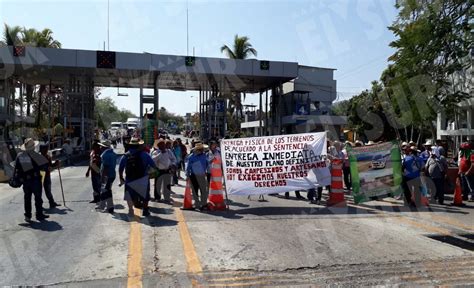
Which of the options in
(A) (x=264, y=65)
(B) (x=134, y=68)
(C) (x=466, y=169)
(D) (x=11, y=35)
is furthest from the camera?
(D) (x=11, y=35)

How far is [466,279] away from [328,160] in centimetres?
621

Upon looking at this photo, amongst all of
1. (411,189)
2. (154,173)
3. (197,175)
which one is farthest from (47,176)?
(411,189)

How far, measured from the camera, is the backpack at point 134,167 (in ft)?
→ 33.5

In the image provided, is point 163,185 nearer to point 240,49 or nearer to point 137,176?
point 137,176

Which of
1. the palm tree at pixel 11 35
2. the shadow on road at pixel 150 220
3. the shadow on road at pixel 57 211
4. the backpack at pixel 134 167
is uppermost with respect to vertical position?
the palm tree at pixel 11 35

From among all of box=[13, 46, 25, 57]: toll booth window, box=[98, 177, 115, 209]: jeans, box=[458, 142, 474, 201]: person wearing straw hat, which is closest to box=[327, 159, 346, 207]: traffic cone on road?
box=[458, 142, 474, 201]: person wearing straw hat

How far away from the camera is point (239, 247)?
7.41 m

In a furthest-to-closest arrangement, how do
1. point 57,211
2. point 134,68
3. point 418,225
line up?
point 134,68
point 57,211
point 418,225

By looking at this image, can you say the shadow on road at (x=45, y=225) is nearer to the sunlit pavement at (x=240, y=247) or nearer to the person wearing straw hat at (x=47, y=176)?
the sunlit pavement at (x=240, y=247)

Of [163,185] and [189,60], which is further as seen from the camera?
[189,60]

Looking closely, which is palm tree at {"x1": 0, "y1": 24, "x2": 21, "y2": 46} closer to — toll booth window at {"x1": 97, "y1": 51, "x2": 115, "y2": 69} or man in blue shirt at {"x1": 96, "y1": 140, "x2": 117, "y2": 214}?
toll booth window at {"x1": 97, "y1": 51, "x2": 115, "y2": 69}

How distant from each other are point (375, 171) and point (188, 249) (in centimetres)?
674

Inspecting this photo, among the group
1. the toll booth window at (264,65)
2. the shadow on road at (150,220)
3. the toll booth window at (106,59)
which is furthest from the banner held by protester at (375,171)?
the toll booth window at (106,59)

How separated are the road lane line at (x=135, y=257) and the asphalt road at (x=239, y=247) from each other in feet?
0.04
